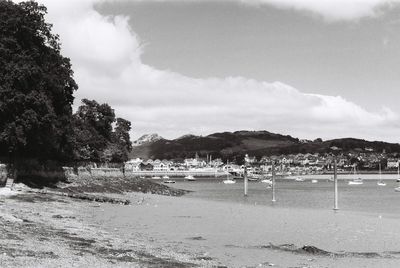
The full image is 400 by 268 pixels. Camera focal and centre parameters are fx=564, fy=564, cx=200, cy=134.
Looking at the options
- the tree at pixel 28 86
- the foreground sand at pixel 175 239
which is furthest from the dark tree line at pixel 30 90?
the foreground sand at pixel 175 239

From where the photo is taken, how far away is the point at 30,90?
55.5 metres

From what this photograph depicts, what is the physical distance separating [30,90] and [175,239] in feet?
98.6

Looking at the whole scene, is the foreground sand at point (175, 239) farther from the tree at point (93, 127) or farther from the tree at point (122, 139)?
the tree at point (122, 139)

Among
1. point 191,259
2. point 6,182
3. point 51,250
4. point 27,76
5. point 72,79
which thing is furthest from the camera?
point 72,79

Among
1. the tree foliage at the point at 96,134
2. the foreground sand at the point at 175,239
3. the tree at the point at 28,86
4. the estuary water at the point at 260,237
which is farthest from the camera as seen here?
the tree foliage at the point at 96,134

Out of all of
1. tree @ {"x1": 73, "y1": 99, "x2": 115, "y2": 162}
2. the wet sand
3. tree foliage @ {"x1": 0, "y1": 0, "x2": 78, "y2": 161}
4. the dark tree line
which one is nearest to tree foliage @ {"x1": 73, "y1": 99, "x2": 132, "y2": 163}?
tree @ {"x1": 73, "y1": 99, "x2": 115, "y2": 162}

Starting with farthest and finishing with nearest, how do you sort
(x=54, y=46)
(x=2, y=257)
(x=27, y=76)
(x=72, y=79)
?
(x=72, y=79) < (x=54, y=46) < (x=27, y=76) < (x=2, y=257)

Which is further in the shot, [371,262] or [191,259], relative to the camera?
[371,262]

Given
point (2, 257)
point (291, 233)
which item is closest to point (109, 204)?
point (291, 233)

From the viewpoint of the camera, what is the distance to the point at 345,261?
1013 inches

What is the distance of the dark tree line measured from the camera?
5353 centimetres

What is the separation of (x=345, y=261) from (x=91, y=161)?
82.7m

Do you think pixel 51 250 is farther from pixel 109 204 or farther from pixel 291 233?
pixel 109 204

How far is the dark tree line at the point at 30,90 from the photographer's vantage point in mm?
53531
